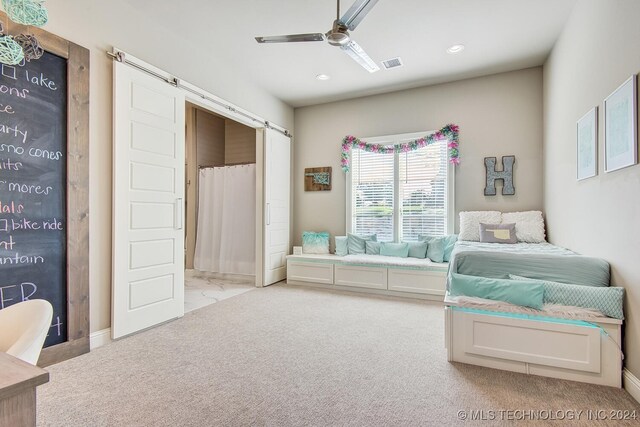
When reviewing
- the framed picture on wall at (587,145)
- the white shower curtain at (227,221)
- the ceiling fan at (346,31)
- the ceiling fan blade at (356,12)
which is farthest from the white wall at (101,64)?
the framed picture on wall at (587,145)

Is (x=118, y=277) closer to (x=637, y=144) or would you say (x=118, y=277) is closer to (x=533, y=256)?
(x=533, y=256)

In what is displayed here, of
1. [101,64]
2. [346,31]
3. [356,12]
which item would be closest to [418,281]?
[346,31]

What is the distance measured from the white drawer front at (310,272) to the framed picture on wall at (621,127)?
3.27m

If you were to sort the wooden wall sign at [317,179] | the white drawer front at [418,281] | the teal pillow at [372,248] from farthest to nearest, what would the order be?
the wooden wall sign at [317,179], the teal pillow at [372,248], the white drawer front at [418,281]

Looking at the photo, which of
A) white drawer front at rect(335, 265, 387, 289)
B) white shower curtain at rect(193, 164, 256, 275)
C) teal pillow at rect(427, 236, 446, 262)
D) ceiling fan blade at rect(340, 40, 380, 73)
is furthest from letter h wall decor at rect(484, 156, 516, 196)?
white shower curtain at rect(193, 164, 256, 275)

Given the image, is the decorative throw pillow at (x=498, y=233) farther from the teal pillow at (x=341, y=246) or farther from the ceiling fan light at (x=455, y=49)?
the ceiling fan light at (x=455, y=49)

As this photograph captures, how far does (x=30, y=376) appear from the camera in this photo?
0.77 meters

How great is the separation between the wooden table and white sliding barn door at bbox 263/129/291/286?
3795 mm

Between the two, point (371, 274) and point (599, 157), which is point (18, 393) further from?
point (371, 274)

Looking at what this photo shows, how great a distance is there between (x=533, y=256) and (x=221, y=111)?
11.8 ft

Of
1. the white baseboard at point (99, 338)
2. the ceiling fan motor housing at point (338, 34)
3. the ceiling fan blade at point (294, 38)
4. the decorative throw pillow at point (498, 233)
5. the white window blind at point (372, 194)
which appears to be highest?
the ceiling fan blade at point (294, 38)

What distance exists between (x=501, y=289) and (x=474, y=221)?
1.89 metres

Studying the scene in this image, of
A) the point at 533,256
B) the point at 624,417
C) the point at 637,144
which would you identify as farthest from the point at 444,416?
the point at 637,144

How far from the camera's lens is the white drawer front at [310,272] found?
15.0 feet
